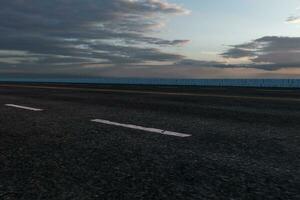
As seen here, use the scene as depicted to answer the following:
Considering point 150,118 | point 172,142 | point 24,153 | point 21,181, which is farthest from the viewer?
point 150,118

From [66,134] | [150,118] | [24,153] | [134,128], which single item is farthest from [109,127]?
[24,153]

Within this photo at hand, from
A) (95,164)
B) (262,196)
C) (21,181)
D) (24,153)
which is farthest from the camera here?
(24,153)

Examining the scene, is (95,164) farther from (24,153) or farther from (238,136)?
(238,136)

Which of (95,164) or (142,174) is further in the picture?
(95,164)

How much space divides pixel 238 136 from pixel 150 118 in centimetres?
257

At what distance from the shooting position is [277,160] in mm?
4309

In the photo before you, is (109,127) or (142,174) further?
(109,127)

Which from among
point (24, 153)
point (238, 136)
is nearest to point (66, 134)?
point (24, 153)

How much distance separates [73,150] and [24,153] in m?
0.54

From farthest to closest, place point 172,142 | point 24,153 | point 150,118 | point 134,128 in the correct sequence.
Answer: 1. point 150,118
2. point 134,128
3. point 172,142
4. point 24,153

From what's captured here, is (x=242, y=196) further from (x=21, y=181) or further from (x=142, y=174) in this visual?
(x=21, y=181)

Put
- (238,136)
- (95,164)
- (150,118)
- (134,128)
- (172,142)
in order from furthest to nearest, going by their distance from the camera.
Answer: (150,118) < (134,128) < (238,136) < (172,142) < (95,164)

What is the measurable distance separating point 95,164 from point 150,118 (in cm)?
419

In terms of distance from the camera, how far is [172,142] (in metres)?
5.34
